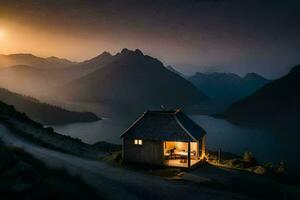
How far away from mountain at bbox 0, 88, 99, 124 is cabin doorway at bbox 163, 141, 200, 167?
375ft

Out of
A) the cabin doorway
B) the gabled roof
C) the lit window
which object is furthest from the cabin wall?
the cabin doorway

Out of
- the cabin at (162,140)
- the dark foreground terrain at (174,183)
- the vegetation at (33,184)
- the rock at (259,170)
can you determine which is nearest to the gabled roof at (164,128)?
the cabin at (162,140)

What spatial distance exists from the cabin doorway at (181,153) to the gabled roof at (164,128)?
3.13 ft

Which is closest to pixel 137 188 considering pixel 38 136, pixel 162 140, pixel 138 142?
pixel 162 140

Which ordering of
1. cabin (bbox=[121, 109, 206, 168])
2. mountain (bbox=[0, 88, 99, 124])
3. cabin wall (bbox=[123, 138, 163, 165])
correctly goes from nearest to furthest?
cabin (bbox=[121, 109, 206, 168]) → cabin wall (bbox=[123, 138, 163, 165]) → mountain (bbox=[0, 88, 99, 124])

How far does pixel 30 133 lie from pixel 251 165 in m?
23.5

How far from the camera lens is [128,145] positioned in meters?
38.3

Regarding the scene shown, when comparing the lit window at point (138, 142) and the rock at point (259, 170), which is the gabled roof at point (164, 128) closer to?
the lit window at point (138, 142)

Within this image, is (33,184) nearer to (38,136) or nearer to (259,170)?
(38,136)

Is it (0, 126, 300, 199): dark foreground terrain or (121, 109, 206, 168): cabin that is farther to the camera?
(121, 109, 206, 168): cabin

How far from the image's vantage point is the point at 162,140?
36719mm

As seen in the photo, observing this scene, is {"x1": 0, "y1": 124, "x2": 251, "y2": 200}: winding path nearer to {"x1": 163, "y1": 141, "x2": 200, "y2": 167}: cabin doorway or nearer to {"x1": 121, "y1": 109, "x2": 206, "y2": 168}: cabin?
{"x1": 121, "y1": 109, "x2": 206, "y2": 168}: cabin

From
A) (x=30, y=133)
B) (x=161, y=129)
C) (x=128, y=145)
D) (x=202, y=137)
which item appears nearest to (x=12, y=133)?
(x=30, y=133)

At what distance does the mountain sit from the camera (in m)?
153
